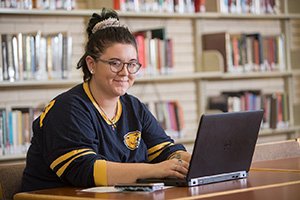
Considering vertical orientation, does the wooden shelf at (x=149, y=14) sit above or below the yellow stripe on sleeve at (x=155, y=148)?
above

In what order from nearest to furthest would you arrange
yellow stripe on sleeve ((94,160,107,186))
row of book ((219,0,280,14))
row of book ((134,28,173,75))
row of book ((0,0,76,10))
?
yellow stripe on sleeve ((94,160,107,186))
row of book ((0,0,76,10))
row of book ((134,28,173,75))
row of book ((219,0,280,14))

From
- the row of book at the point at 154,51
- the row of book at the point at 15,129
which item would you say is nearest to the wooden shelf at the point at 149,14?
the row of book at the point at 154,51

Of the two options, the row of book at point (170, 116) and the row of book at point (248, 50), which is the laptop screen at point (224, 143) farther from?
the row of book at point (248, 50)

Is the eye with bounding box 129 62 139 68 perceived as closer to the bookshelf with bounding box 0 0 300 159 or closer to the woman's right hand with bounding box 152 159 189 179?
the woman's right hand with bounding box 152 159 189 179

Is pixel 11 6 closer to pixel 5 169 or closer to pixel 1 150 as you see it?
pixel 1 150

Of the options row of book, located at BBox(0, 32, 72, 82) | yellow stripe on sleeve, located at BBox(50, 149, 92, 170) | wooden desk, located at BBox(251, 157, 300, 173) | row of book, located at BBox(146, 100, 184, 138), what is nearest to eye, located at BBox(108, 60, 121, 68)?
yellow stripe on sleeve, located at BBox(50, 149, 92, 170)

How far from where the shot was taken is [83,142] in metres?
2.72

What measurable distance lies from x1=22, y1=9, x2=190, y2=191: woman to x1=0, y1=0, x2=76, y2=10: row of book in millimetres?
1574

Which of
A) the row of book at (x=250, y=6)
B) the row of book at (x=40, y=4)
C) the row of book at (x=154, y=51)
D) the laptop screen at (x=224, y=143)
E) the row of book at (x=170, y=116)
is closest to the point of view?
the laptop screen at (x=224, y=143)

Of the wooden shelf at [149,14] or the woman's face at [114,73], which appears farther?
the wooden shelf at [149,14]

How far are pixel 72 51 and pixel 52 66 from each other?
1.66ft

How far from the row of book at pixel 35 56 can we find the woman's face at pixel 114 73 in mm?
1622

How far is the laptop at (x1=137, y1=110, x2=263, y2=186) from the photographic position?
251 cm

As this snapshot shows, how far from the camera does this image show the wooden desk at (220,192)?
7.46ft
